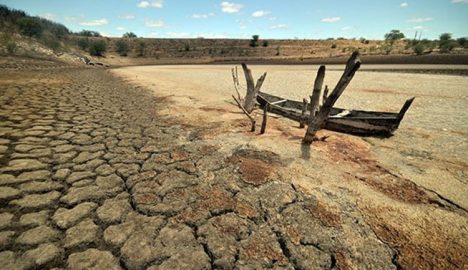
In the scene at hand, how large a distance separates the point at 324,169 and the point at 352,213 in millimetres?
1122

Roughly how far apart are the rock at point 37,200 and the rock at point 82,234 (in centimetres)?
60

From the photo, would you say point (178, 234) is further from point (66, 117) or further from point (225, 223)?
point (66, 117)

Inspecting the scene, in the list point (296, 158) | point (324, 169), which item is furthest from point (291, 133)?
point (324, 169)

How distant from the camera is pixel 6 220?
2617 mm

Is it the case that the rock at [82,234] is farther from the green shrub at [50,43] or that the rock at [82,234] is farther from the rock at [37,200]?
the green shrub at [50,43]

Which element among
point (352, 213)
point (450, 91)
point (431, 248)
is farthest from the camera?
point (450, 91)

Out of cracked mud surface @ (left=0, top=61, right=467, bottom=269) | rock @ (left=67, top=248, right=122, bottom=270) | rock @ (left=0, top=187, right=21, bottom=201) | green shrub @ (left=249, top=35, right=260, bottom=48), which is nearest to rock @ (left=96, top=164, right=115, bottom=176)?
cracked mud surface @ (left=0, top=61, right=467, bottom=269)

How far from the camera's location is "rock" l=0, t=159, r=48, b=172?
362 centimetres

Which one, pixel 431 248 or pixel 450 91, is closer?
pixel 431 248

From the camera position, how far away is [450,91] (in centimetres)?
1242

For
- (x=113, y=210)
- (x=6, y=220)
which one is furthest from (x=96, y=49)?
(x=113, y=210)

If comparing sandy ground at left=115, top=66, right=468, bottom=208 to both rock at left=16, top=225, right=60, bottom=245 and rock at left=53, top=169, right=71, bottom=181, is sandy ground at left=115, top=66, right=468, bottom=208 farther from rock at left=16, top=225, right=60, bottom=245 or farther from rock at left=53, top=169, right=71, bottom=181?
rock at left=53, top=169, right=71, bottom=181

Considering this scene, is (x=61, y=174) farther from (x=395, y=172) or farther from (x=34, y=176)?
(x=395, y=172)

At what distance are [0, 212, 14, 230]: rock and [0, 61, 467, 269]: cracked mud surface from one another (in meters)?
0.02
